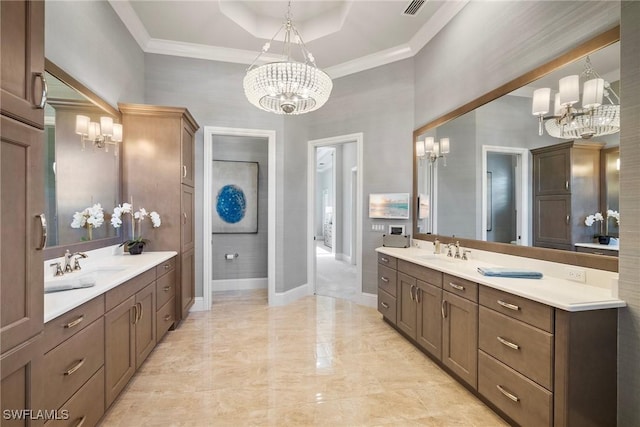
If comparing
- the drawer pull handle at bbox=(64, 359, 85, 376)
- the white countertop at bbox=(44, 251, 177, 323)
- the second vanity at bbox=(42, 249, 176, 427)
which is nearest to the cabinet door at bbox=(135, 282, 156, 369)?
the second vanity at bbox=(42, 249, 176, 427)

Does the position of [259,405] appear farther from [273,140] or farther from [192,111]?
[192,111]

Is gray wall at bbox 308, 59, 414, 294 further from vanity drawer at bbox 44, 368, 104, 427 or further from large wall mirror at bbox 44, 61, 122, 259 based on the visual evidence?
vanity drawer at bbox 44, 368, 104, 427

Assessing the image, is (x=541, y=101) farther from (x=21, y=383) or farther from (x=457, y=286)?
(x=21, y=383)

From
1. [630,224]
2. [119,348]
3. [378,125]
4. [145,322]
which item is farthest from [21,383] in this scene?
[378,125]

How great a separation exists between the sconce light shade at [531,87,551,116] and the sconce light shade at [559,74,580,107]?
11cm

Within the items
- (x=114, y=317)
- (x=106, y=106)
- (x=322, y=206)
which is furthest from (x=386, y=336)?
(x=322, y=206)

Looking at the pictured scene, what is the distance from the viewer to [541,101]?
2184mm

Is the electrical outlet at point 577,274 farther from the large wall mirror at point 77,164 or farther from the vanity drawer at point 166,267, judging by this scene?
the large wall mirror at point 77,164

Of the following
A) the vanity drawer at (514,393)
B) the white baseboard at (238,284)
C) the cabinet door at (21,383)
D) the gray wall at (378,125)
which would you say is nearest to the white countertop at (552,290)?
the vanity drawer at (514,393)

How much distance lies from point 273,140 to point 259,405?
11.2ft

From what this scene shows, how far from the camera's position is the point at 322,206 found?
12.7 m

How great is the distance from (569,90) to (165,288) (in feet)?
12.8

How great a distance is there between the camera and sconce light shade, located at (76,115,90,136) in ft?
8.18

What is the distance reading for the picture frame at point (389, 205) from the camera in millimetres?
4027
